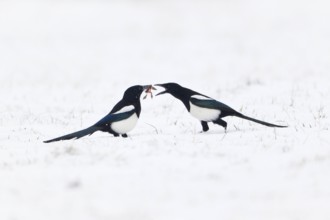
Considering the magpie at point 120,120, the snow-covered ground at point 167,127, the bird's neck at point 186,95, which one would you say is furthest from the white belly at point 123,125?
the bird's neck at point 186,95

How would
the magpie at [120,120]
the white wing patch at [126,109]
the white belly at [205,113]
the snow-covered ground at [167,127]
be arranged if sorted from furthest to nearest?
the white belly at [205,113], the white wing patch at [126,109], the magpie at [120,120], the snow-covered ground at [167,127]

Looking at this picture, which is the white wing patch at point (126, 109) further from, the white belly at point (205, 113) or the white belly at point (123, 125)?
the white belly at point (205, 113)

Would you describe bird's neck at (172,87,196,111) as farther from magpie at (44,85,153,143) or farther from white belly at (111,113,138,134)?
white belly at (111,113,138,134)

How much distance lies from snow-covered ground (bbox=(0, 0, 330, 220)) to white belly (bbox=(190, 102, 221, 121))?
291 millimetres

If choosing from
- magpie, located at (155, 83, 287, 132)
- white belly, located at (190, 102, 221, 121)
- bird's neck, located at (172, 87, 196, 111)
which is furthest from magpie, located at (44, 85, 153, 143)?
white belly, located at (190, 102, 221, 121)

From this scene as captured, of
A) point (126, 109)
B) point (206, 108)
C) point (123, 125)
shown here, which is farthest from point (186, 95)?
point (123, 125)

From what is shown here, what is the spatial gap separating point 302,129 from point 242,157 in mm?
2359

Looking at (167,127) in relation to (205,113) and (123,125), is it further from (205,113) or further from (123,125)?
(123,125)

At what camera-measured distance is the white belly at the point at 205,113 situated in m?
9.38

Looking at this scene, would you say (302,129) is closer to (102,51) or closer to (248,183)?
(248,183)

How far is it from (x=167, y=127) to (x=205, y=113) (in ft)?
5.16

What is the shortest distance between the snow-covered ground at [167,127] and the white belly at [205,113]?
29cm

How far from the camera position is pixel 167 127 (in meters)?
10.9

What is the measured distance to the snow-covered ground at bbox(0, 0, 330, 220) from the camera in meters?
5.99
